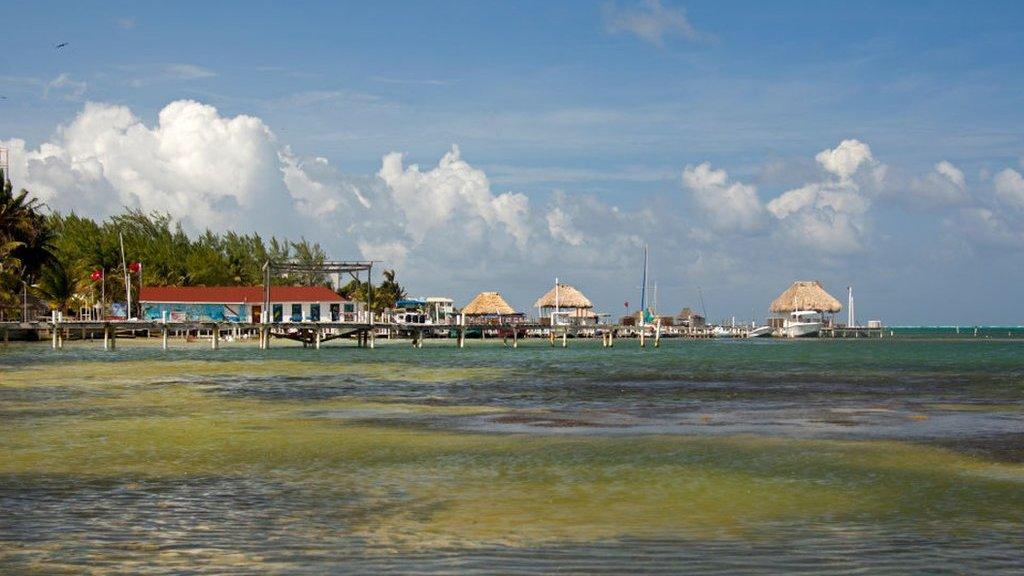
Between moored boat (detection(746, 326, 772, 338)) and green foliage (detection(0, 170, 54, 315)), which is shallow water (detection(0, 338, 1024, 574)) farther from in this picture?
moored boat (detection(746, 326, 772, 338))

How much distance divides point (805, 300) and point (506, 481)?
134 metres

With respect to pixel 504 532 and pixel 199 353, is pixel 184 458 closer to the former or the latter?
pixel 504 532

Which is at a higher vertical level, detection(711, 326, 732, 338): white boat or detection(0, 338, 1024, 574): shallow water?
detection(711, 326, 732, 338): white boat

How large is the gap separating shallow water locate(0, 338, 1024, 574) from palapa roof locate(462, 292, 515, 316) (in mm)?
96910

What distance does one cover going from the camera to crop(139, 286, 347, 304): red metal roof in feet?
299

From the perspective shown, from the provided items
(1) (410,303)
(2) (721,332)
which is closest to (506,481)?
(1) (410,303)

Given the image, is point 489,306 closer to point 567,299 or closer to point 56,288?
point 567,299

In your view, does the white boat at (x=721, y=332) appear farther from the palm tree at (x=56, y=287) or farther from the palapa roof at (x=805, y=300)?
the palm tree at (x=56, y=287)

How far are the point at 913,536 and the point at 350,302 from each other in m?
82.4

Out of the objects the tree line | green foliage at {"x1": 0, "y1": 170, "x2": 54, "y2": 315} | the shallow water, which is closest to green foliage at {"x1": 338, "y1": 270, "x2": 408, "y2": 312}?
the tree line

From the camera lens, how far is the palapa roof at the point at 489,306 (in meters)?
134

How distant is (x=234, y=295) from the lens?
9319cm

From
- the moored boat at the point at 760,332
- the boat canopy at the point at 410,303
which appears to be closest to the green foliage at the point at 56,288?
the boat canopy at the point at 410,303

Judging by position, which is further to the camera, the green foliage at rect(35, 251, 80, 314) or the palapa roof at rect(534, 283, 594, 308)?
the palapa roof at rect(534, 283, 594, 308)
